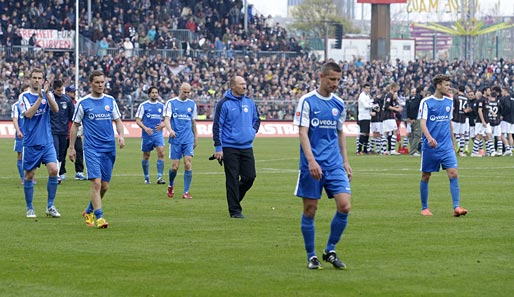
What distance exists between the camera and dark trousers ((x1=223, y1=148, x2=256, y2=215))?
1702 centimetres

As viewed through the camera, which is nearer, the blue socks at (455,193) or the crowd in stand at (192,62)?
the blue socks at (455,193)

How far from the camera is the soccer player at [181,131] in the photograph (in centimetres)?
2097

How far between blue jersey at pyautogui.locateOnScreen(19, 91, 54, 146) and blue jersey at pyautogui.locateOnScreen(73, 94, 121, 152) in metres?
1.06

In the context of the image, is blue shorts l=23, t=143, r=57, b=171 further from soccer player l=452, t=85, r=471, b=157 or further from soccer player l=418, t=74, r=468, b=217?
soccer player l=452, t=85, r=471, b=157

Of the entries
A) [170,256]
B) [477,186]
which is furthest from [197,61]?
[170,256]

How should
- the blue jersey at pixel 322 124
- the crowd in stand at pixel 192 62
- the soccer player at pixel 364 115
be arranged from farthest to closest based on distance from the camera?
the crowd in stand at pixel 192 62 < the soccer player at pixel 364 115 < the blue jersey at pixel 322 124

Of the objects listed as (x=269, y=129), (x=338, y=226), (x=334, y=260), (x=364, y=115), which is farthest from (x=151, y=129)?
(x=269, y=129)

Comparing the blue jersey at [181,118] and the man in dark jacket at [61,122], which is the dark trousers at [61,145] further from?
the blue jersey at [181,118]

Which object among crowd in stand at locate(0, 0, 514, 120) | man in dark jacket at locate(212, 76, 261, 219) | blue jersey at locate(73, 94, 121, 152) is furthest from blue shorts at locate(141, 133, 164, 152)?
crowd in stand at locate(0, 0, 514, 120)

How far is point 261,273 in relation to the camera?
11.4m

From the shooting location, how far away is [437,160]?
57.2 ft

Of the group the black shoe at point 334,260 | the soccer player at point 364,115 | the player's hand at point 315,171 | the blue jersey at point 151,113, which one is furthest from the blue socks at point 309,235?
the soccer player at point 364,115

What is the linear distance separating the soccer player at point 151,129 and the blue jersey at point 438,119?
321 inches

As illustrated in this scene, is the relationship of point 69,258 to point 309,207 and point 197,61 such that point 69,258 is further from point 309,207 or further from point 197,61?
point 197,61
